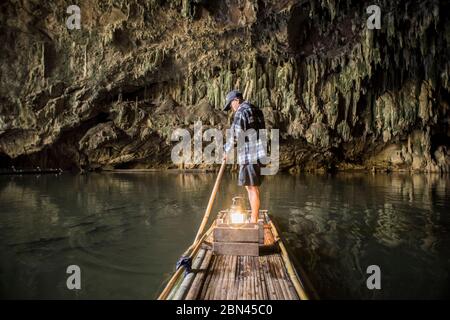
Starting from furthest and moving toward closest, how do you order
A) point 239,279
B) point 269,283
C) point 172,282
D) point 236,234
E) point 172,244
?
point 172,244 → point 236,234 → point 239,279 → point 269,283 → point 172,282

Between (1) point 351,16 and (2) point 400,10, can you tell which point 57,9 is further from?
(2) point 400,10

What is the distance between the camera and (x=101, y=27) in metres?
17.5

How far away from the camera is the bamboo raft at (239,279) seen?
2621mm

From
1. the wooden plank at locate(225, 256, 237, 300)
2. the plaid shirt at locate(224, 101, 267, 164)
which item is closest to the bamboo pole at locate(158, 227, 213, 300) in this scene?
the wooden plank at locate(225, 256, 237, 300)

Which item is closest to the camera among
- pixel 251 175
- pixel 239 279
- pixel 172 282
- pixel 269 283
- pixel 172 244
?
pixel 172 282

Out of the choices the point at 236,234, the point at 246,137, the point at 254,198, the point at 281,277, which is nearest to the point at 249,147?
the point at 246,137

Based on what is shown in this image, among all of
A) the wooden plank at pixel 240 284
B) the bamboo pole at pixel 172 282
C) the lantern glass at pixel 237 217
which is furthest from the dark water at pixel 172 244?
the lantern glass at pixel 237 217

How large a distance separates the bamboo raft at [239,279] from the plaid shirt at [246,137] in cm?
118

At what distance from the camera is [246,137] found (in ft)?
13.0

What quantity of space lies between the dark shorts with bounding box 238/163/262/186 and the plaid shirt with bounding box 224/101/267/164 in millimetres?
71

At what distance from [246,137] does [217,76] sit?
1748 centimetres

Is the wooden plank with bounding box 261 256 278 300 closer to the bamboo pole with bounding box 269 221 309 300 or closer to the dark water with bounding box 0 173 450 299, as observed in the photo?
the bamboo pole with bounding box 269 221 309 300

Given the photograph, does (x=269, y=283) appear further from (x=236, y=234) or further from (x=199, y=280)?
(x=236, y=234)

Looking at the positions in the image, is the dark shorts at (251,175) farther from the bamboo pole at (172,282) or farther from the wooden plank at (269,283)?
the bamboo pole at (172,282)
